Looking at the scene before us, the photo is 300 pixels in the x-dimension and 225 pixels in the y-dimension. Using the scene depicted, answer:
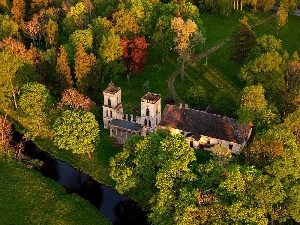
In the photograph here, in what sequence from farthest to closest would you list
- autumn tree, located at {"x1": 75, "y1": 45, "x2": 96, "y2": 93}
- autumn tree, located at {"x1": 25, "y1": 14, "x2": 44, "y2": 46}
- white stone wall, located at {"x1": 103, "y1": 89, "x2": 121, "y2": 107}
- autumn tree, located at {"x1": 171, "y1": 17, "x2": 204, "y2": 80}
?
1. autumn tree, located at {"x1": 25, "y1": 14, "x2": 44, "y2": 46}
2. autumn tree, located at {"x1": 171, "y1": 17, "x2": 204, "y2": 80}
3. autumn tree, located at {"x1": 75, "y1": 45, "x2": 96, "y2": 93}
4. white stone wall, located at {"x1": 103, "y1": 89, "x2": 121, "y2": 107}

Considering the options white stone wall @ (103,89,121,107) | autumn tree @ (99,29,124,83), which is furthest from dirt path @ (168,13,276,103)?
white stone wall @ (103,89,121,107)

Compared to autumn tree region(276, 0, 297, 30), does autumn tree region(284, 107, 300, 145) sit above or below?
below

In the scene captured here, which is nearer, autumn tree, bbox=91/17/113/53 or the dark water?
the dark water

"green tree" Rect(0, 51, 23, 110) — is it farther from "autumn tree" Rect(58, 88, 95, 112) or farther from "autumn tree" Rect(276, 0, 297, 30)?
"autumn tree" Rect(276, 0, 297, 30)

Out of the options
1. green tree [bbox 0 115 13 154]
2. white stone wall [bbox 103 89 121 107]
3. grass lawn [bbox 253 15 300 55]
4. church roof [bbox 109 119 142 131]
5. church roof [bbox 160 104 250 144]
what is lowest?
green tree [bbox 0 115 13 154]

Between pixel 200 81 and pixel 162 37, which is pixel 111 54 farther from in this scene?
pixel 200 81

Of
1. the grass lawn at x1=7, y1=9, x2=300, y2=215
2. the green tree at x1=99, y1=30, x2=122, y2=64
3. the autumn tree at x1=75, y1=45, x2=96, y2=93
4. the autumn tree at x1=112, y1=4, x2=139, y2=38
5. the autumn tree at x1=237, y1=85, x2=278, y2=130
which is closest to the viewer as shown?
the autumn tree at x1=237, y1=85, x2=278, y2=130
